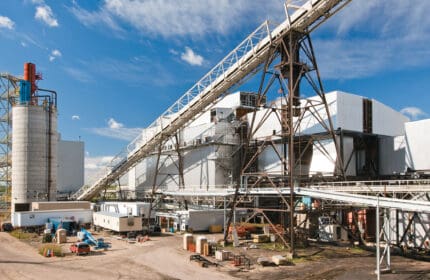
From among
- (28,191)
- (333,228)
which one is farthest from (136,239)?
(28,191)

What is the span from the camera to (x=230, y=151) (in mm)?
54250

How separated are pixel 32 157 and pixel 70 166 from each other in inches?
1061

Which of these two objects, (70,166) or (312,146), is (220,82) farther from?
(70,166)

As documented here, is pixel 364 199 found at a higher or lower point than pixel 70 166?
lower

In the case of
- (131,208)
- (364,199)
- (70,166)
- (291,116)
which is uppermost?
(291,116)

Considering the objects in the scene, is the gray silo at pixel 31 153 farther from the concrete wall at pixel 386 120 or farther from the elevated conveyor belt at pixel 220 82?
the concrete wall at pixel 386 120

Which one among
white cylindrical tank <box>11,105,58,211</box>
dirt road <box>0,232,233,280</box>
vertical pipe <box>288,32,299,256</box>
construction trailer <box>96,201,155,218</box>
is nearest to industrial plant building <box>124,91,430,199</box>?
vertical pipe <box>288,32,299,256</box>

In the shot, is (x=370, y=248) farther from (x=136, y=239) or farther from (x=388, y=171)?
(x=136, y=239)

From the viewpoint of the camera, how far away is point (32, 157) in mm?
58312

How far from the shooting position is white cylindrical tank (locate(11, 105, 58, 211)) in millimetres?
57844

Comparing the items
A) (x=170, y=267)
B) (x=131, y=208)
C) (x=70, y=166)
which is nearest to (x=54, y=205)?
(x=131, y=208)

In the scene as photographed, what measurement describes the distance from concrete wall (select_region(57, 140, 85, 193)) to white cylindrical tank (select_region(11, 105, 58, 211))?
2417 centimetres

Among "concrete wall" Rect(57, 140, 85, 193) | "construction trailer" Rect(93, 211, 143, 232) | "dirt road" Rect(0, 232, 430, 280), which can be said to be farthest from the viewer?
"concrete wall" Rect(57, 140, 85, 193)

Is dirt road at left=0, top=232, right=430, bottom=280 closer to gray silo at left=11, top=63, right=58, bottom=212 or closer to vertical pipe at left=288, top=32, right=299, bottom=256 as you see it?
vertical pipe at left=288, top=32, right=299, bottom=256
